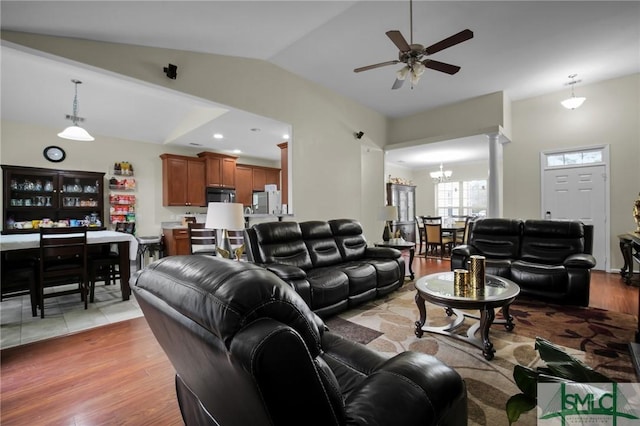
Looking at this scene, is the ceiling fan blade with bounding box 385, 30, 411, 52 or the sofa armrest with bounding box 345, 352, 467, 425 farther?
the ceiling fan blade with bounding box 385, 30, 411, 52

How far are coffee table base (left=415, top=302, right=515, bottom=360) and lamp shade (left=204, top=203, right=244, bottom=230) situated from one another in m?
1.85

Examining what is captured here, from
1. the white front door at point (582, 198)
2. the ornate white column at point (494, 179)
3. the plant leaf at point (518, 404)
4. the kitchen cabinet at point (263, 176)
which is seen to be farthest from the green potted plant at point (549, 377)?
the kitchen cabinet at point (263, 176)

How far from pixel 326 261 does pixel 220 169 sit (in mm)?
4118

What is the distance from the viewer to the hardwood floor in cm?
167

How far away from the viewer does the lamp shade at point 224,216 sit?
9.25 feet

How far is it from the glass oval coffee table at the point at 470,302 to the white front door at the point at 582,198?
3938 millimetres

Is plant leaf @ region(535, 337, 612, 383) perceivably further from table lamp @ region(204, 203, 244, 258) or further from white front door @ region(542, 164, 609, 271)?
white front door @ region(542, 164, 609, 271)

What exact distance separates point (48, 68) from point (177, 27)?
5.96 feet

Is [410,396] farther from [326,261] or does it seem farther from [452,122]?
[452,122]

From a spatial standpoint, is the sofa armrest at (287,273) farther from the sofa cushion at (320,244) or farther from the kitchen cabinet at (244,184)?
the kitchen cabinet at (244,184)

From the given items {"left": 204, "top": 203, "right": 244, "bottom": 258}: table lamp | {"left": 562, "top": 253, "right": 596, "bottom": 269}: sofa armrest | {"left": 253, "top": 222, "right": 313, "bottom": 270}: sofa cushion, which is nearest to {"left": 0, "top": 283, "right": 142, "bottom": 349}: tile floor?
{"left": 204, "top": 203, "right": 244, "bottom": 258}: table lamp

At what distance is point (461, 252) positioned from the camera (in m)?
3.90

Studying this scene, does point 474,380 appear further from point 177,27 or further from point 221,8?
point 177,27

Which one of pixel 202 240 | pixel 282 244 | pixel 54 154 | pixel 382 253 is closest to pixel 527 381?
pixel 282 244
